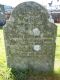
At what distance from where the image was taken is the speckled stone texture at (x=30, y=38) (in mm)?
4861

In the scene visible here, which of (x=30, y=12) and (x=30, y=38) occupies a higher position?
(x=30, y=12)

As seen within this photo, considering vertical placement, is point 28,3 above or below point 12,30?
above

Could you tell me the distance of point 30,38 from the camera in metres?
5.10

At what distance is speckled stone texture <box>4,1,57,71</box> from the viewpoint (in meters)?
4.86

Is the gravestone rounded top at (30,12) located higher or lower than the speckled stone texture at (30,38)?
higher

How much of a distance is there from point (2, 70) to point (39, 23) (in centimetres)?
166

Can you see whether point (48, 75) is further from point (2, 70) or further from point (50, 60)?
point (2, 70)

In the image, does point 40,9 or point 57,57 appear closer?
point 40,9

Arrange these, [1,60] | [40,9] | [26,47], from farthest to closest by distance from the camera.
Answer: [1,60] < [26,47] < [40,9]

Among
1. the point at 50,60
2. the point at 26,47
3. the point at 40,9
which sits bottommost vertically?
the point at 50,60

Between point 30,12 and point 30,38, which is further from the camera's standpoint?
point 30,38

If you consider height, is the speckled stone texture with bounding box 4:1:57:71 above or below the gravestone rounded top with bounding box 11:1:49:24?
below

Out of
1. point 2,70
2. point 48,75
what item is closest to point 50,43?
point 48,75

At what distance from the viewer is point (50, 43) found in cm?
510
